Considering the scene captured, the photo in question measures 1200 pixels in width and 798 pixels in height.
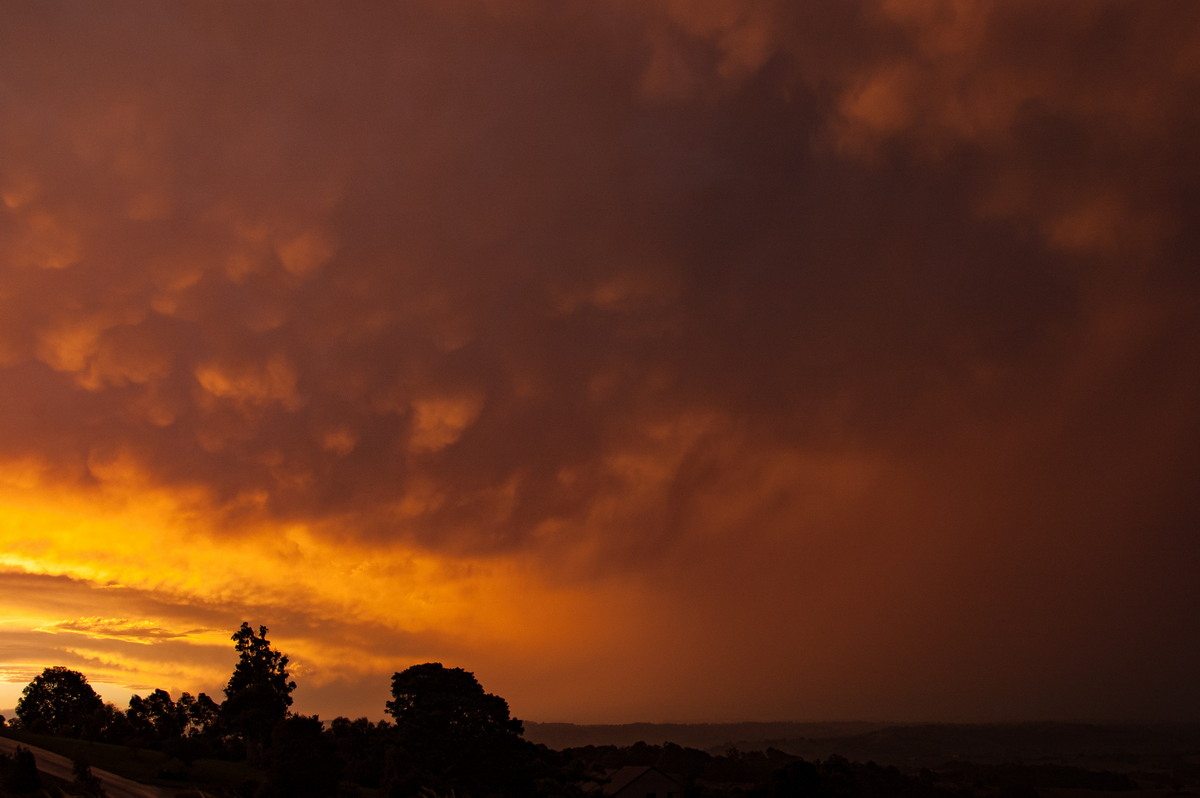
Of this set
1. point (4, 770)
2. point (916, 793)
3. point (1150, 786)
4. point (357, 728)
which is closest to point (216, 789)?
point (4, 770)

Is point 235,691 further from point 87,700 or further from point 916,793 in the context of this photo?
point 916,793

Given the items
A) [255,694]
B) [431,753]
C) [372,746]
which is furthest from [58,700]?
[431,753]

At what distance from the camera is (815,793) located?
72.4 meters

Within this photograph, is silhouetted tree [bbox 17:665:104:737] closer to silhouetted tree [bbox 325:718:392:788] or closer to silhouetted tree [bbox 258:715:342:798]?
silhouetted tree [bbox 325:718:392:788]

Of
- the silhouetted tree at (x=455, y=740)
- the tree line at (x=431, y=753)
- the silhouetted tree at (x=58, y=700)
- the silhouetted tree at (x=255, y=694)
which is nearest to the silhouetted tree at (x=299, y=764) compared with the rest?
the tree line at (x=431, y=753)

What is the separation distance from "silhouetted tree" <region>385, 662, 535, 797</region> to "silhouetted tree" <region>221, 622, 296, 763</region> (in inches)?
1738

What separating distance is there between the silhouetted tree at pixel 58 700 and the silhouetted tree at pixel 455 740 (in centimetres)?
7909

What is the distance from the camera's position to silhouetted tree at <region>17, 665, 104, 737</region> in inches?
4582

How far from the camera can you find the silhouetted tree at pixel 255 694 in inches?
3878

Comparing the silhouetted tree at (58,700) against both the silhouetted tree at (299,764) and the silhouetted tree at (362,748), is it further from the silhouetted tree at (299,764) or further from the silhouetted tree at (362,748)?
the silhouetted tree at (299,764)

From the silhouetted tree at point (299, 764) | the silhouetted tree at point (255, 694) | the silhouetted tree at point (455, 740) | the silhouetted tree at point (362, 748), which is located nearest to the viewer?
the silhouetted tree at point (455, 740)

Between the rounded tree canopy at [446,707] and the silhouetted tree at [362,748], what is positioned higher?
the rounded tree canopy at [446,707]

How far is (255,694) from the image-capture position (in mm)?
99750

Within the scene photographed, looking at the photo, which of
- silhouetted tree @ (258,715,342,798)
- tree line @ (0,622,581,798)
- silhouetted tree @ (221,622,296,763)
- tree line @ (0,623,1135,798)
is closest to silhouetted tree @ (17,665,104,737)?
tree line @ (0,623,1135,798)
